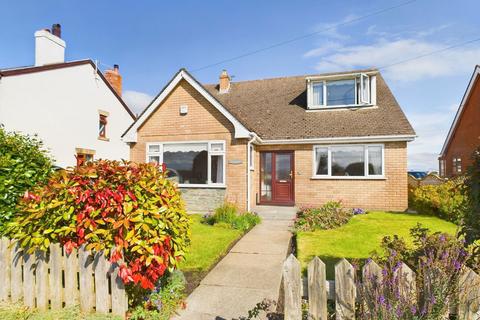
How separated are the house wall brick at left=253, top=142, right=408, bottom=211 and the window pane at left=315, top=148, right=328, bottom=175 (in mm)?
302

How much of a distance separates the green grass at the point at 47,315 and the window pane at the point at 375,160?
12030mm

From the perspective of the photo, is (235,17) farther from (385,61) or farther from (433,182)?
(433,182)

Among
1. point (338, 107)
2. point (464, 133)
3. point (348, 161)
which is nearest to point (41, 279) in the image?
point (348, 161)

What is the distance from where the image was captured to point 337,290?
283cm

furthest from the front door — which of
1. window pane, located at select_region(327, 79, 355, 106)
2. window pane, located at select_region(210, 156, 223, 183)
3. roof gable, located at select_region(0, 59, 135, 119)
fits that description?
roof gable, located at select_region(0, 59, 135, 119)

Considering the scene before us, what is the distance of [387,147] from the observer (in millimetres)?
12531

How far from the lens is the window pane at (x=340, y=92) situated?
1475cm

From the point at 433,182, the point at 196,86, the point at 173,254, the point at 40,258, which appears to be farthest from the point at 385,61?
the point at 40,258

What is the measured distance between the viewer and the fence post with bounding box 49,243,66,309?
3.58 metres

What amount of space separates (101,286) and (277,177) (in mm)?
11148

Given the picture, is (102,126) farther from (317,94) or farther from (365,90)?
(365,90)

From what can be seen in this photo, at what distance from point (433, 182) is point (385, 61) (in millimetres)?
7801

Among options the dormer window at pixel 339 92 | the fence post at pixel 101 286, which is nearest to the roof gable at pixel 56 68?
the dormer window at pixel 339 92

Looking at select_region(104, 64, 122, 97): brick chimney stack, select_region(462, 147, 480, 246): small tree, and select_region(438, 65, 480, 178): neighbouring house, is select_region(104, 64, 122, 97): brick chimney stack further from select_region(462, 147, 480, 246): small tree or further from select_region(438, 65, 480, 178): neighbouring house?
select_region(438, 65, 480, 178): neighbouring house
